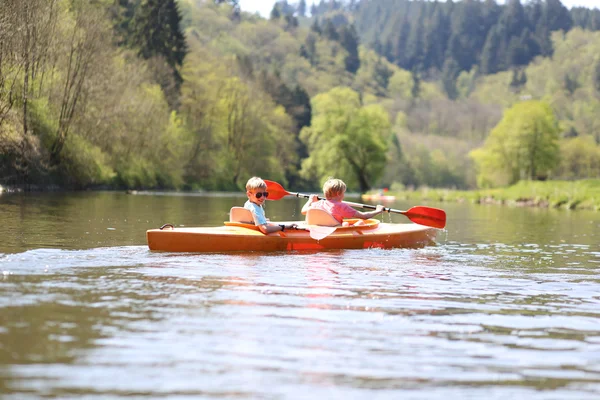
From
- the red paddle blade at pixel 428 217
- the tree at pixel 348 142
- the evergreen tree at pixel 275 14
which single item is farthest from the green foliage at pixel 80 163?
the evergreen tree at pixel 275 14

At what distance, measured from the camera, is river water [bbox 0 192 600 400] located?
493 centimetres

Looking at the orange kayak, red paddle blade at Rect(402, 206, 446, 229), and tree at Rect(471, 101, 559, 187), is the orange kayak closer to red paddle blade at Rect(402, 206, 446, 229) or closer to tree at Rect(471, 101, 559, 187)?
red paddle blade at Rect(402, 206, 446, 229)

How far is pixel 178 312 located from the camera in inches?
271

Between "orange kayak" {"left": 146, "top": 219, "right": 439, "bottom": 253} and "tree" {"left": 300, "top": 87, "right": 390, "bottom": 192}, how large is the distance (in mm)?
54973

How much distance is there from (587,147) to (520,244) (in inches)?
3549

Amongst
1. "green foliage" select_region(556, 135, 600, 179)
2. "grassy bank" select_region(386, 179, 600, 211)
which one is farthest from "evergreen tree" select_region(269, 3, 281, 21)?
"grassy bank" select_region(386, 179, 600, 211)

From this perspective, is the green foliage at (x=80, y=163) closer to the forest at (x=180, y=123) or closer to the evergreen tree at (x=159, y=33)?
the forest at (x=180, y=123)

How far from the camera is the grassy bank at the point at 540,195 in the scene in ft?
135

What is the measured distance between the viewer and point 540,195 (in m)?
45.2

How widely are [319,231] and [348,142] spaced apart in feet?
189

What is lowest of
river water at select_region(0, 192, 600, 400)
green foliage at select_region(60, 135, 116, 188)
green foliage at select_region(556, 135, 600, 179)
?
river water at select_region(0, 192, 600, 400)

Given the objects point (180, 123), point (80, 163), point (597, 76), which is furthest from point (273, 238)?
point (597, 76)

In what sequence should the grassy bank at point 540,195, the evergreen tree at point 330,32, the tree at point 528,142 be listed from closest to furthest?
the grassy bank at point 540,195 < the tree at point 528,142 < the evergreen tree at point 330,32

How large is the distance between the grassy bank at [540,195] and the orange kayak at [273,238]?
27.3 metres
